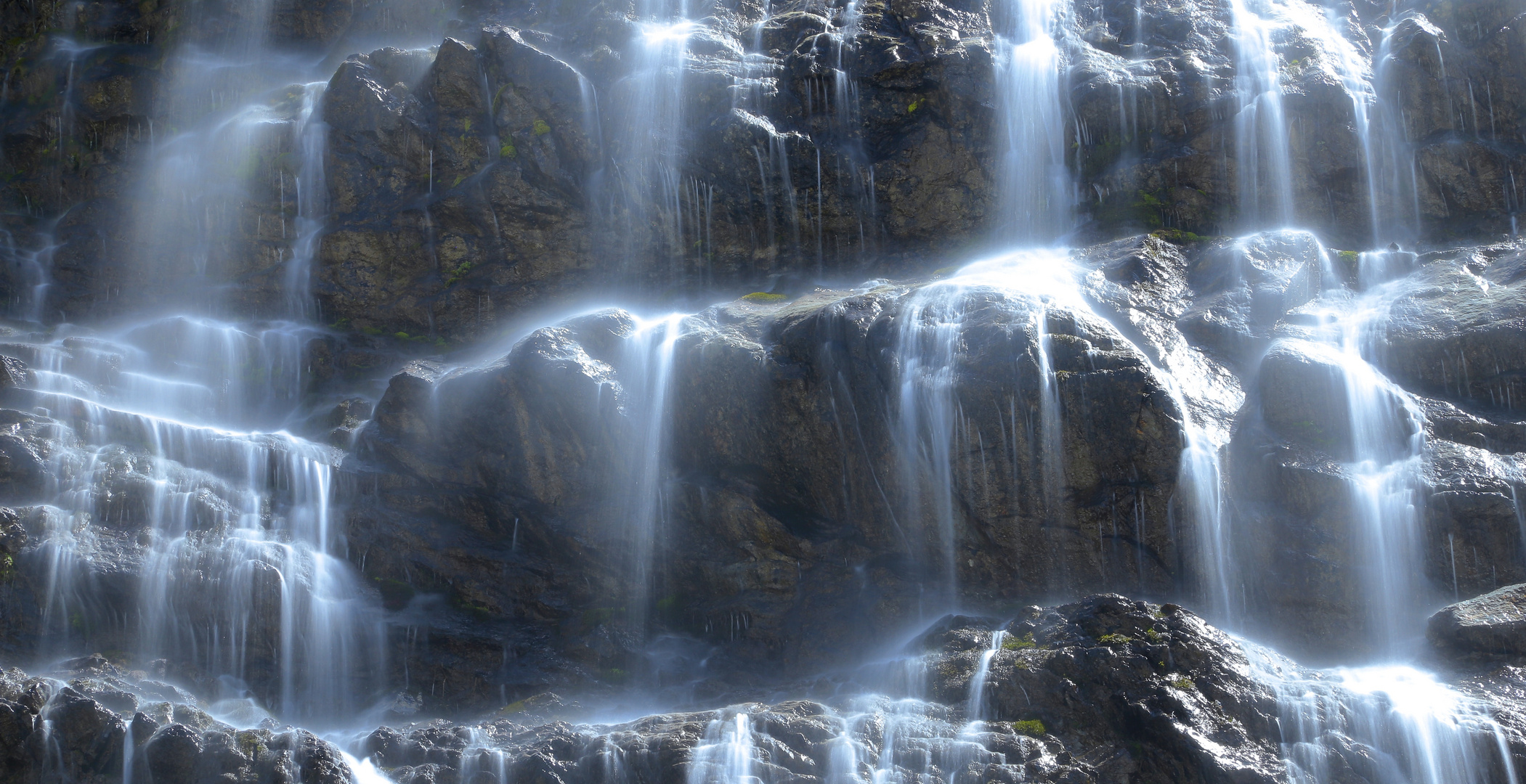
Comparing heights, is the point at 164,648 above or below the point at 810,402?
below

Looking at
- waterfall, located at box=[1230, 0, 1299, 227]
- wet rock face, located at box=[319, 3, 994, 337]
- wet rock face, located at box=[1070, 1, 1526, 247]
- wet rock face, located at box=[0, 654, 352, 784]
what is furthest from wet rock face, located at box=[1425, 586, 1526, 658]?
wet rock face, located at box=[0, 654, 352, 784]

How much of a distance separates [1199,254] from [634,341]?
8756 millimetres

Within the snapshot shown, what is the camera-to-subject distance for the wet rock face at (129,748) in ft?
30.8

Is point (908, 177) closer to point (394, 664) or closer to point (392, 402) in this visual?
point (392, 402)

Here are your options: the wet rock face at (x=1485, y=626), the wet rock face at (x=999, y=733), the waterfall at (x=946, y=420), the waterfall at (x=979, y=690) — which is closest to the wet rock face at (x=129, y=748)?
the wet rock face at (x=999, y=733)

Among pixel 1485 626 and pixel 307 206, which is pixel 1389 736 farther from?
pixel 307 206

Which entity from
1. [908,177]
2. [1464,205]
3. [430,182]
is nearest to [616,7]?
[430,182]

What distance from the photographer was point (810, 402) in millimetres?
13617

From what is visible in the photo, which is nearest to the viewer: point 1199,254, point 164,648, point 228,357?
point 164,648

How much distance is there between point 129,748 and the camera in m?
9.54

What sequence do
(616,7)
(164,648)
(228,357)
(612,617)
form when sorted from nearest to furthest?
(164,648) → (612,617) → (228,357) → (616,7)

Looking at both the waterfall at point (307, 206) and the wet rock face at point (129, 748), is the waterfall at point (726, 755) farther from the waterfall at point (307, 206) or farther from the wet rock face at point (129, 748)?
the waterfall at point (307, 206)

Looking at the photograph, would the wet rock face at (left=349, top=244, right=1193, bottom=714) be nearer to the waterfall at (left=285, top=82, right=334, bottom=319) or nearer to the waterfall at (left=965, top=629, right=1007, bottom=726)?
the waterfall at (left=965, top=629, right=1007, bottom=726)

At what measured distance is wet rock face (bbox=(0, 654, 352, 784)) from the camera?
370 inches
